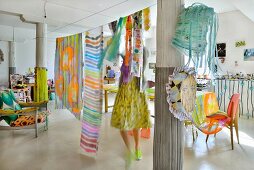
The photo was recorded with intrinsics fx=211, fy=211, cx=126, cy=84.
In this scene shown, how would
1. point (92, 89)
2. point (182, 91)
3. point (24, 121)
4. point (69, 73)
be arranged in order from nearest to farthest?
point (182, 91), point (92, 89), point (69, 73), point (24, 121)

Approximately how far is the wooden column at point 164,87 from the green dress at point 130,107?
710 mm

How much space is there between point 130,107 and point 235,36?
4826 mm

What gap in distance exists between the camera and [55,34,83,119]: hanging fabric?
3443 mm

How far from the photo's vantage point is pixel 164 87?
2033 millimetres

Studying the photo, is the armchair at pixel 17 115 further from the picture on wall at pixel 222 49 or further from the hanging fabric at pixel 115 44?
the picture on wall at pixel 222 49

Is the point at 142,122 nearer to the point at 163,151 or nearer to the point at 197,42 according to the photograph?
the point at 163,151

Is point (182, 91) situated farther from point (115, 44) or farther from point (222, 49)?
point (222, 49)

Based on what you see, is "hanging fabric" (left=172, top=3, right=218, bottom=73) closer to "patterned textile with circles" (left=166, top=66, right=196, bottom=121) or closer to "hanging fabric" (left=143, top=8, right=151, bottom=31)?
"patterned textile with circles" (left=166, top=66, right=196, bottom=121)

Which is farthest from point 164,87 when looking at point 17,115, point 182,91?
point 17,115

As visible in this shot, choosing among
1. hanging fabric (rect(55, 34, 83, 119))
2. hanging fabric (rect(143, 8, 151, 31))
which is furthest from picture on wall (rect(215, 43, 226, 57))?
hanging fabric (rect(143, 8, 151, 31))

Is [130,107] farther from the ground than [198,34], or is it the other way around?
[198,34]

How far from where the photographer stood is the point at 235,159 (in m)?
3.09

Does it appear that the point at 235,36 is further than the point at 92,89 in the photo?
Yes

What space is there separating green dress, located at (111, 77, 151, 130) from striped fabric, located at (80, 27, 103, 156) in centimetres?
27
